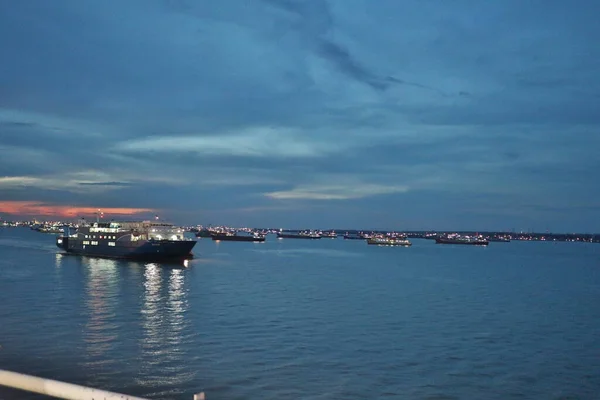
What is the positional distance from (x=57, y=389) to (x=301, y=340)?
2303 cm

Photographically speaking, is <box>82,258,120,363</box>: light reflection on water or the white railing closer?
the white railing

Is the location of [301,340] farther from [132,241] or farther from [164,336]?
[132,241]

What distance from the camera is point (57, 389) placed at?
927 centimetres

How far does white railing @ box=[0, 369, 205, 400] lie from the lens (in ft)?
28.3

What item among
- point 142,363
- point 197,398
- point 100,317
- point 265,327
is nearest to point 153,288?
point 100,317

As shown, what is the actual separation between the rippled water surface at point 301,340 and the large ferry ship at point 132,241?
35.4 meters

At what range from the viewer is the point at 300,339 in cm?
3175

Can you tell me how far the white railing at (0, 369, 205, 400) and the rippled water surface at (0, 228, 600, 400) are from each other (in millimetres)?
1823

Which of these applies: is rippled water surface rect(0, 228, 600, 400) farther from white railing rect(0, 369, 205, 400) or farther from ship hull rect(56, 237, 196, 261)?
ship hull rect(56, 237, 196, 261)

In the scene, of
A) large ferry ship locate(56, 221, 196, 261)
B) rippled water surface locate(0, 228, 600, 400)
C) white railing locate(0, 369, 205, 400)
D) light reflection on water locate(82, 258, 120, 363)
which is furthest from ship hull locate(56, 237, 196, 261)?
white railing locate(0, 369, 205, 400)

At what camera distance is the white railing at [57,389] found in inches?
339

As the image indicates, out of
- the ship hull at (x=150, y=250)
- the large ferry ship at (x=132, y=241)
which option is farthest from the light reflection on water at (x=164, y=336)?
the large ferry ship at (x=132, y=241)

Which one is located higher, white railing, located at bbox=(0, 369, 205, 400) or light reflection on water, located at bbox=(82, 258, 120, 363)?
white railing, located at bbox=(0, 369, 205, 400)

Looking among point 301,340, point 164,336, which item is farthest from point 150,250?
point 301,340
